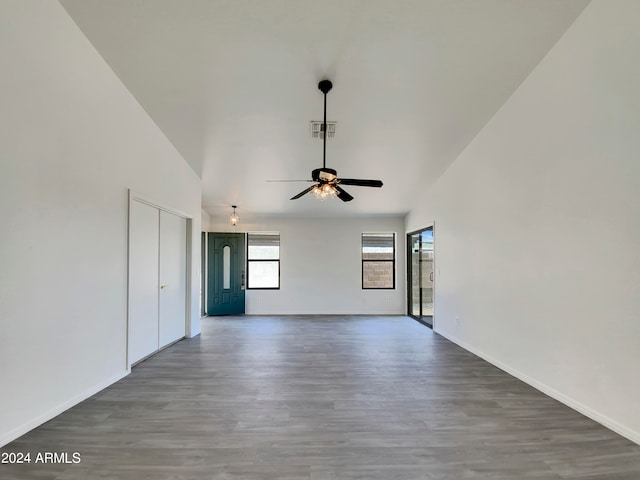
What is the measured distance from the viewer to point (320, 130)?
12.6 ft

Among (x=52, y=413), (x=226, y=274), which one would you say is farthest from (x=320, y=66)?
(x=226, y=274)

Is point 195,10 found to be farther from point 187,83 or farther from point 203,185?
point 203,185

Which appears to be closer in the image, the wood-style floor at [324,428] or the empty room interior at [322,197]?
the wood-style floor at [324,428]

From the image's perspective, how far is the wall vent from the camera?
372 centimetres

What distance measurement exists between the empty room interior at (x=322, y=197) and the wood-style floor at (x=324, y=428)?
0.07 feet

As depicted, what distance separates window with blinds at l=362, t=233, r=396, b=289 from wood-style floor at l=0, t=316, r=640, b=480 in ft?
12.0

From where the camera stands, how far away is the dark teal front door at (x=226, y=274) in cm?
711

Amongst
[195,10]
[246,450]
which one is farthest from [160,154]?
[246,450]

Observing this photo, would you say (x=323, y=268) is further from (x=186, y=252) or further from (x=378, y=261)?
(x=186, y=252)

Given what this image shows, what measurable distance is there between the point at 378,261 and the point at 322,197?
4579mm

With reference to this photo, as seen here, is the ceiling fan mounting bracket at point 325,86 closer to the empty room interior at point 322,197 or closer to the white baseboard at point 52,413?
the empty room interior at point 322,197

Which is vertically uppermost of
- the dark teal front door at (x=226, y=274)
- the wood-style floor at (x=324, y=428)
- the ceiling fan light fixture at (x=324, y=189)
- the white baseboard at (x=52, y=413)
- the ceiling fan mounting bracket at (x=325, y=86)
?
the ceiling fan mounting bracket at (x=325, y=86)

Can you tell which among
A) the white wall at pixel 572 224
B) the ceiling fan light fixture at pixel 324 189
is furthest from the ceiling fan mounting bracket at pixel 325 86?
the white wall at pixel 572 224

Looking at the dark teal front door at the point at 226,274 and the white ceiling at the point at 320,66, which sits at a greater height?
the white ceiling at the point at 320,66
